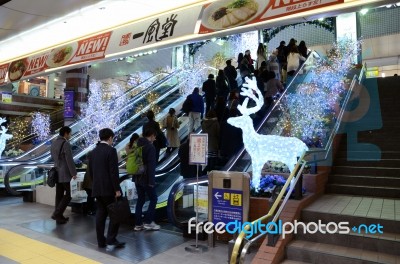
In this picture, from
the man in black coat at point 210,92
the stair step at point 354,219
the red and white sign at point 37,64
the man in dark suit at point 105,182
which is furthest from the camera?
the man in black coat at point 210,92

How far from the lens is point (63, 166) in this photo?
257 inches

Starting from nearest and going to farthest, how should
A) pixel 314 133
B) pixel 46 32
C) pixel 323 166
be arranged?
pixel 323 166, pixel 314 133, pixel 46 32

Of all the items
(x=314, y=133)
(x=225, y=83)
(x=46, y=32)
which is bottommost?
(x=314, y=133)

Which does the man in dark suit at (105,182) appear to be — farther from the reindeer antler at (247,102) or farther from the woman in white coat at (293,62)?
the woman in white coat at (293,62)

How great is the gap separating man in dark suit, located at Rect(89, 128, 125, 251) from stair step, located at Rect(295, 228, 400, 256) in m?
2.63

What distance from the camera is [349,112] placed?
839 centimetres

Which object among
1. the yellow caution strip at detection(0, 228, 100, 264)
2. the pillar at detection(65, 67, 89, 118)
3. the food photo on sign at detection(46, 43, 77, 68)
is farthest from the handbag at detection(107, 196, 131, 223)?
the pillar at detection(65, 67, 89, 118)

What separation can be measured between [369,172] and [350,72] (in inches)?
169

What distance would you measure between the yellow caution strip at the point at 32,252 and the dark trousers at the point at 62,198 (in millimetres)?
999

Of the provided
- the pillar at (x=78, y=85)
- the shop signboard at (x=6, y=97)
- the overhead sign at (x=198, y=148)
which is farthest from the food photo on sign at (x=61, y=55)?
the shop signboard at (x=6, y=97)

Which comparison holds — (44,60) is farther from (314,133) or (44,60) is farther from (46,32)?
(314,133)

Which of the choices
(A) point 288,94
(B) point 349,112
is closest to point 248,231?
(A) point 288,94

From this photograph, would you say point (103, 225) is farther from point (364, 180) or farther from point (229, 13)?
point (364, 180)

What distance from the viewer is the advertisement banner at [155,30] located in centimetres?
582
